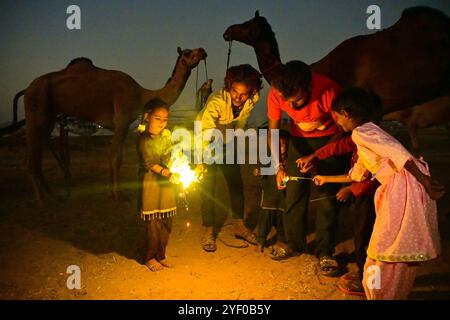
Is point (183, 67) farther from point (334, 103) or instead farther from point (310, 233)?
point (334, 103)

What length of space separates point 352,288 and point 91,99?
18.7ft

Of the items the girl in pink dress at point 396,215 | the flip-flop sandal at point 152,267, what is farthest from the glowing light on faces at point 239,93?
the flip-flop sandal at point 152,267

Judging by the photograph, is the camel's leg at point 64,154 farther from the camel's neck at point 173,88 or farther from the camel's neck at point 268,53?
the camel's neck at point 268,53

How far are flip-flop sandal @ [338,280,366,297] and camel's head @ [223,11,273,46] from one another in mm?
3824

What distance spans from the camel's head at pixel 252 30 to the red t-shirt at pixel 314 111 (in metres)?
2.23

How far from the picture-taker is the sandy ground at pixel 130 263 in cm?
317

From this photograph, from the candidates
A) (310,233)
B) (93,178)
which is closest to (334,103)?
(310,233)

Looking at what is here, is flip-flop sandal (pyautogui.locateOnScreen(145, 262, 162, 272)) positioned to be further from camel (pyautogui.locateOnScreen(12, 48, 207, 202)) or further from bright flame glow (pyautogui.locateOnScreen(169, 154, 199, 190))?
camel (pyautogui.locateOnScreen(12, 48, 207, 202))

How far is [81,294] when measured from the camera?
10.2 feet

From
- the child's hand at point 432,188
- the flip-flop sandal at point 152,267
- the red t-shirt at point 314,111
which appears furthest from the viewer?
the flip-flop sandal at point 152,267

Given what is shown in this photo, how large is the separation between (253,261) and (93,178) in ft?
18.7

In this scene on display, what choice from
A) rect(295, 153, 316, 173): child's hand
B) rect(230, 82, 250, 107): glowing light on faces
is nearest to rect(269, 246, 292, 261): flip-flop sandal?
rect(295, 153, 316, 173): child's hand

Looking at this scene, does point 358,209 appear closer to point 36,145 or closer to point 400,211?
point 400,211

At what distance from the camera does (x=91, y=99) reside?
22.8ft
